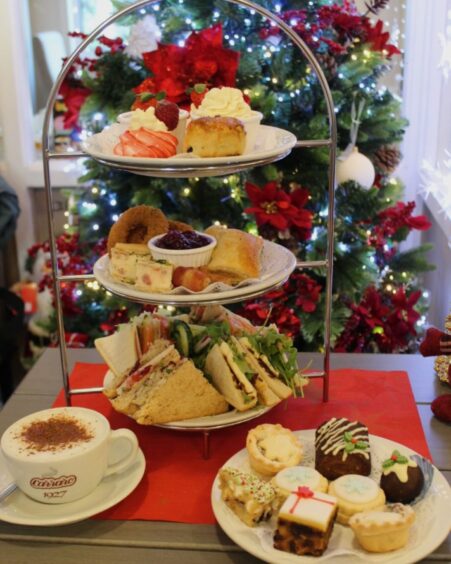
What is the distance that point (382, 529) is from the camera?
876 millimetres

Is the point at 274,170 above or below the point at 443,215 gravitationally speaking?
above

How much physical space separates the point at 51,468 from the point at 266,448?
0.29 metres

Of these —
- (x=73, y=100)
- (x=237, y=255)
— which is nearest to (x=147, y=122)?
(x=237, y=255)

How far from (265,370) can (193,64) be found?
924 mm

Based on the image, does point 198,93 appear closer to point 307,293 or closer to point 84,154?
point 84,154

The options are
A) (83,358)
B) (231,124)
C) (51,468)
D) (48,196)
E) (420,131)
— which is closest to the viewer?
(51,468)

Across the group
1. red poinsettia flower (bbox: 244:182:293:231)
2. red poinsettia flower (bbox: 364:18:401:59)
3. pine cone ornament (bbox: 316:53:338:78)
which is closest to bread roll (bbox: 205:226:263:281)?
red poinsettia flower (bbox: 244:182:293:231)

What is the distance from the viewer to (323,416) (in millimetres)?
1255

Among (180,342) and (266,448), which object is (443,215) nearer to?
(180,342)

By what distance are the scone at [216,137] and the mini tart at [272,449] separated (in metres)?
0.40

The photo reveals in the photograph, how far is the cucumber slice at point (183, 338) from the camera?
4.09 feet

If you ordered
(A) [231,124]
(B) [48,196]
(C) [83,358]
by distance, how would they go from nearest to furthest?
(A) [231,124] → (B) [48,196] → (C) [83,358]

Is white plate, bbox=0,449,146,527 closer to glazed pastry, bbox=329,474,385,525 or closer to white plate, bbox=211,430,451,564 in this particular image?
white plate, bbox=211,430,451,564

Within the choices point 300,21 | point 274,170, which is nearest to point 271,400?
point 274,170
